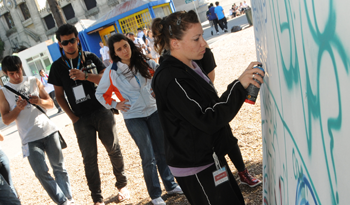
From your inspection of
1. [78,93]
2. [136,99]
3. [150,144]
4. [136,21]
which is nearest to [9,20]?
[136,21]

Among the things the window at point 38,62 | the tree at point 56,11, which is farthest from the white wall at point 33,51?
the tree at point 56,11

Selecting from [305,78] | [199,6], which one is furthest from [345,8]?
[199,6]

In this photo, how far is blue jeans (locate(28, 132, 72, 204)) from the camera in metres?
3.38

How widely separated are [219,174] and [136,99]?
1.42m

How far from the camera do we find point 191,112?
171 cm

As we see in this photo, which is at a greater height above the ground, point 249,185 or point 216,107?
point 216,107

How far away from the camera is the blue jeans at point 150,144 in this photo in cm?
308

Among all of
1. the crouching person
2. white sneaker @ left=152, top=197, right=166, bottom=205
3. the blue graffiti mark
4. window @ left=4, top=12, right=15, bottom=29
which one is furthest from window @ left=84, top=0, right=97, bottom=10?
the blue graffiti mark

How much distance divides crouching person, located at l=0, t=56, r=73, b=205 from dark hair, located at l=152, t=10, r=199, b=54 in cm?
Result: 199

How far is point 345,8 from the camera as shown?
2.09 feet

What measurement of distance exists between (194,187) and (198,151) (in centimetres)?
23

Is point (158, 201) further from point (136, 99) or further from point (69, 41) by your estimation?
point (69, 41)

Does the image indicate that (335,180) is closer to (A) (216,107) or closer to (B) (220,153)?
(A) (216,107)

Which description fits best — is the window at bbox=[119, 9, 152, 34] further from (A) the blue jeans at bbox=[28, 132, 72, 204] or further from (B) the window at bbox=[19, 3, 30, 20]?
(B) the window at bbox=[19, 3, 30, 20]
